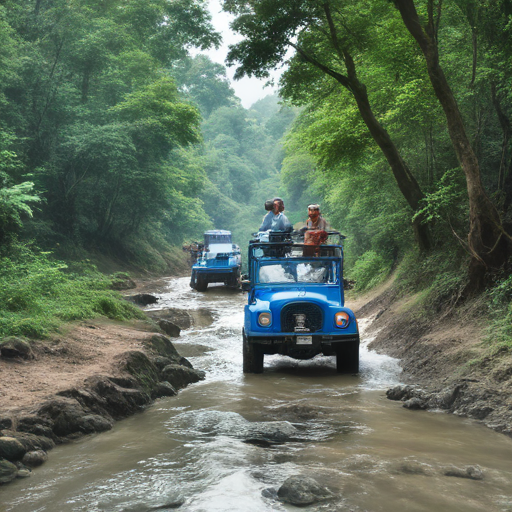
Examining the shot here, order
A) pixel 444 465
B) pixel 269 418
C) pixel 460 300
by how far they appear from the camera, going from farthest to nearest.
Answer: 1. pixel 460 300
2. pixel 269 418
3. pixel 444 465

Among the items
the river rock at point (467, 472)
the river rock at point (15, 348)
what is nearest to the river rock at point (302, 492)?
the river rock at point (467, 472)

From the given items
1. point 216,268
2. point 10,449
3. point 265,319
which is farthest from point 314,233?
point 216,268

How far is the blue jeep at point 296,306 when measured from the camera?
9.20 meters

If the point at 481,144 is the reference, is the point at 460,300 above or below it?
below

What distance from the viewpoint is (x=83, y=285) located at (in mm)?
14078

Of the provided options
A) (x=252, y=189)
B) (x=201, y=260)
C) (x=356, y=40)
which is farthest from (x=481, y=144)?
(x=252, y=189)

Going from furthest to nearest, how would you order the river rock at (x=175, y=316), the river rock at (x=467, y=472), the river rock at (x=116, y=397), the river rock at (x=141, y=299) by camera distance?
1. the river rock at (x=141, y=299)
2. the river rock at (x=175, y=316)
3. the river rock at (x=116, y=397)
4. the river rock at (x=467, y=472)

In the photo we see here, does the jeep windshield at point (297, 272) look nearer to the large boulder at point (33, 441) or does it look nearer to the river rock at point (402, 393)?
the river rock at point (402, 393)

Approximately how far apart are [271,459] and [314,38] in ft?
33.5

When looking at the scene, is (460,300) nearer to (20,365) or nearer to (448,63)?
(448,63)

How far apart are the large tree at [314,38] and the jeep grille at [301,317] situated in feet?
15.1

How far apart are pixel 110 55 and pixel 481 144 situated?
77.8 feet

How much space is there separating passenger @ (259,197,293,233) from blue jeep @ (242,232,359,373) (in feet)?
2.25

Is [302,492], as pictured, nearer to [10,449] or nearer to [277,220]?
[10,449]
